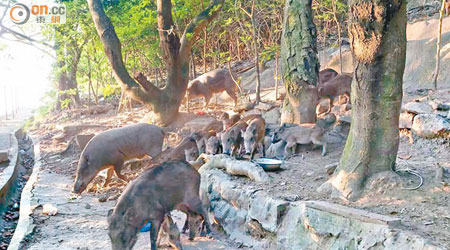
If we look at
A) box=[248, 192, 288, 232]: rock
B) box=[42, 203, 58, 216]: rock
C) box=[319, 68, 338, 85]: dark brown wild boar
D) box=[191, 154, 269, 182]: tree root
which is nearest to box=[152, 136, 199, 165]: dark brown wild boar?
box=[191, 154, 269, 182]: tree root

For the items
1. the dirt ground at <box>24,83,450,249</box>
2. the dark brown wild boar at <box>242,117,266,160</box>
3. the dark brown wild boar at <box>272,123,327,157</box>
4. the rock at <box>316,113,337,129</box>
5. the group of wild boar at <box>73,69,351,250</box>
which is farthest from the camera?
the rock at <box>316,113,337,129</box>

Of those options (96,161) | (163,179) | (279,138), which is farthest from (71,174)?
(163,179)

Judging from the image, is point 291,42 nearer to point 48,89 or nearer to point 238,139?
point 238,139

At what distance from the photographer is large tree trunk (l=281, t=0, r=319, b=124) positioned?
8297mm

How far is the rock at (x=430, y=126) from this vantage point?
6609mm

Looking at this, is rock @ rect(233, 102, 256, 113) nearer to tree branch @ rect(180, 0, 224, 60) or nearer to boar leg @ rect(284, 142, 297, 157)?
tree branch @ rect(180, 0, 224, 60)

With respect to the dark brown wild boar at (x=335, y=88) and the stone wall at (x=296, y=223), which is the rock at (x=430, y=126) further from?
the dark brown wild boar at (x=335, y=88)

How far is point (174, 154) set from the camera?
8312 mm

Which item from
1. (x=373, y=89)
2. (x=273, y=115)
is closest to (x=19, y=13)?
(x=273, y=115)

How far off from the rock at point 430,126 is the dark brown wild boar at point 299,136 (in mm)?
1469

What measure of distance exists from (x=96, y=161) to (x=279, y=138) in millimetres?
3561

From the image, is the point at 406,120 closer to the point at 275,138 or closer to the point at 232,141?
the point at 275,138

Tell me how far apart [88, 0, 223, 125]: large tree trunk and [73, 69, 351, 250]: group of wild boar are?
5.78ft

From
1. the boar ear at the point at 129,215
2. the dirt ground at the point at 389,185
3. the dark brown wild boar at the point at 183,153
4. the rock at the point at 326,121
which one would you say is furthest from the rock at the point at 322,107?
the boar ear at the point at 129,215
